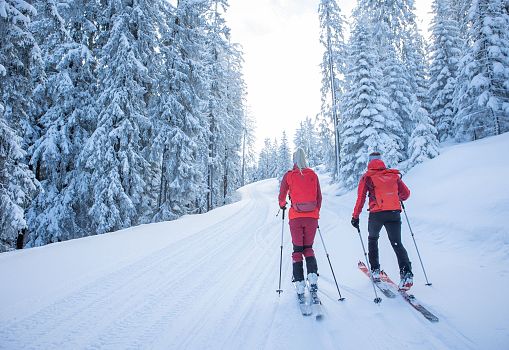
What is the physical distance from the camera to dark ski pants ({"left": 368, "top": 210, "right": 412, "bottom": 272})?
4.65 metres

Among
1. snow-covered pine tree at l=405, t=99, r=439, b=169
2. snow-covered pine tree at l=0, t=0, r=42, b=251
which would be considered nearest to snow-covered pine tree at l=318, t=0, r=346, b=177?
snow-covered pine tree at l=405, t=99, r=439, b=169

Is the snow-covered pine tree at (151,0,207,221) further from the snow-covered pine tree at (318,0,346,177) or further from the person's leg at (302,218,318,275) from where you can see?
the person's leg at (302,218,318,275)

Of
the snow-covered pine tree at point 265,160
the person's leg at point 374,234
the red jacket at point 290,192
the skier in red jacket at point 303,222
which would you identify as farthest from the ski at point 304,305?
the snow-covered pine tree at point 265,160

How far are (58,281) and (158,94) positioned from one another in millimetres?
15288

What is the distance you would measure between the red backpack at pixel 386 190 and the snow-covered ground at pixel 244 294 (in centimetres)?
148

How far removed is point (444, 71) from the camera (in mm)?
24141

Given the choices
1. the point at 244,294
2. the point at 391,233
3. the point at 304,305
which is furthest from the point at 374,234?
the point at 244,294

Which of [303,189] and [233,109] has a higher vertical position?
[233,109]

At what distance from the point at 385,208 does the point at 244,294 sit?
2.82 metres

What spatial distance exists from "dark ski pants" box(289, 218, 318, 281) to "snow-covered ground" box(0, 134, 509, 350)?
1.77 feet

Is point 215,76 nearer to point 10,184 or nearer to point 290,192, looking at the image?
point 10,184

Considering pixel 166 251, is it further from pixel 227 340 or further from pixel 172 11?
pixel 172 11

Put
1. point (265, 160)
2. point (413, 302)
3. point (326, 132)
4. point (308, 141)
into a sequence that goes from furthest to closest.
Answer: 1. point (265, 160)
2. point (308, 141)
3. point (326, 132)
4. point (413, 302)

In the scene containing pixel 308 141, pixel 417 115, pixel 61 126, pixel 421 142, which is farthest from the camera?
pixel 308 141
